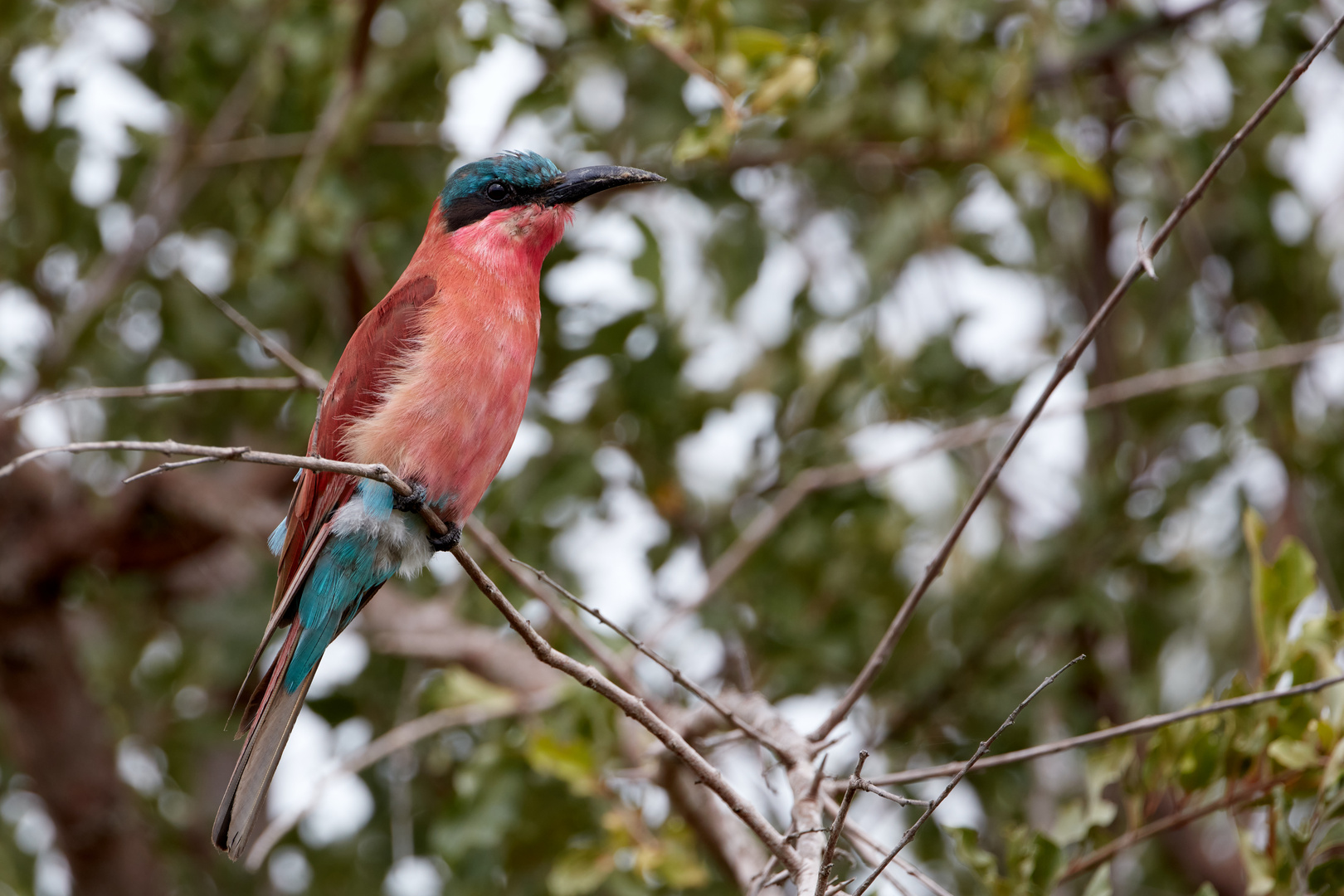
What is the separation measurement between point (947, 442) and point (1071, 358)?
1317 millimetres

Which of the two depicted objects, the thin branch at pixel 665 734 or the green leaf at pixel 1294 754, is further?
the green leaf at pixel 1294 754

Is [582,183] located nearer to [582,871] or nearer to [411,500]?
[411,500]

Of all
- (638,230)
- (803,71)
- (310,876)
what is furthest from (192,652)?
(803,71)

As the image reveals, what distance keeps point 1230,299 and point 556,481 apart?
237 cm

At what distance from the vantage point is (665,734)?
1951mm

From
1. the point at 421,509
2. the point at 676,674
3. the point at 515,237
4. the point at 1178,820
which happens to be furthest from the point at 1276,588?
the point at 515,237

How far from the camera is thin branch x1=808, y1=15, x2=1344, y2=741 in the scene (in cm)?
184

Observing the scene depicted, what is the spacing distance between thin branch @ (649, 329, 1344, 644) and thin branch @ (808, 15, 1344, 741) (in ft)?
2.62

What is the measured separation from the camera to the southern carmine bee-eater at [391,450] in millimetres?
2631

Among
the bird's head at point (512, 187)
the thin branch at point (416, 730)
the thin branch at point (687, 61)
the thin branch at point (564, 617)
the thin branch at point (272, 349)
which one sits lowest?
the thin branch at point (416, 730)

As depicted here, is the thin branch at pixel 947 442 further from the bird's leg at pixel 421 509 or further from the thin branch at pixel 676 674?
the thin branch at pixel 676 674

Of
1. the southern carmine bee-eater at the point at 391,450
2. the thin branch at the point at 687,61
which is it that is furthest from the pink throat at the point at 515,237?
the thin branch at the point at 687,61

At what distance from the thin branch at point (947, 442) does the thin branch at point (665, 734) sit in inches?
49.1

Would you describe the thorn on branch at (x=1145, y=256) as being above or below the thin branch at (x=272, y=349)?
above
